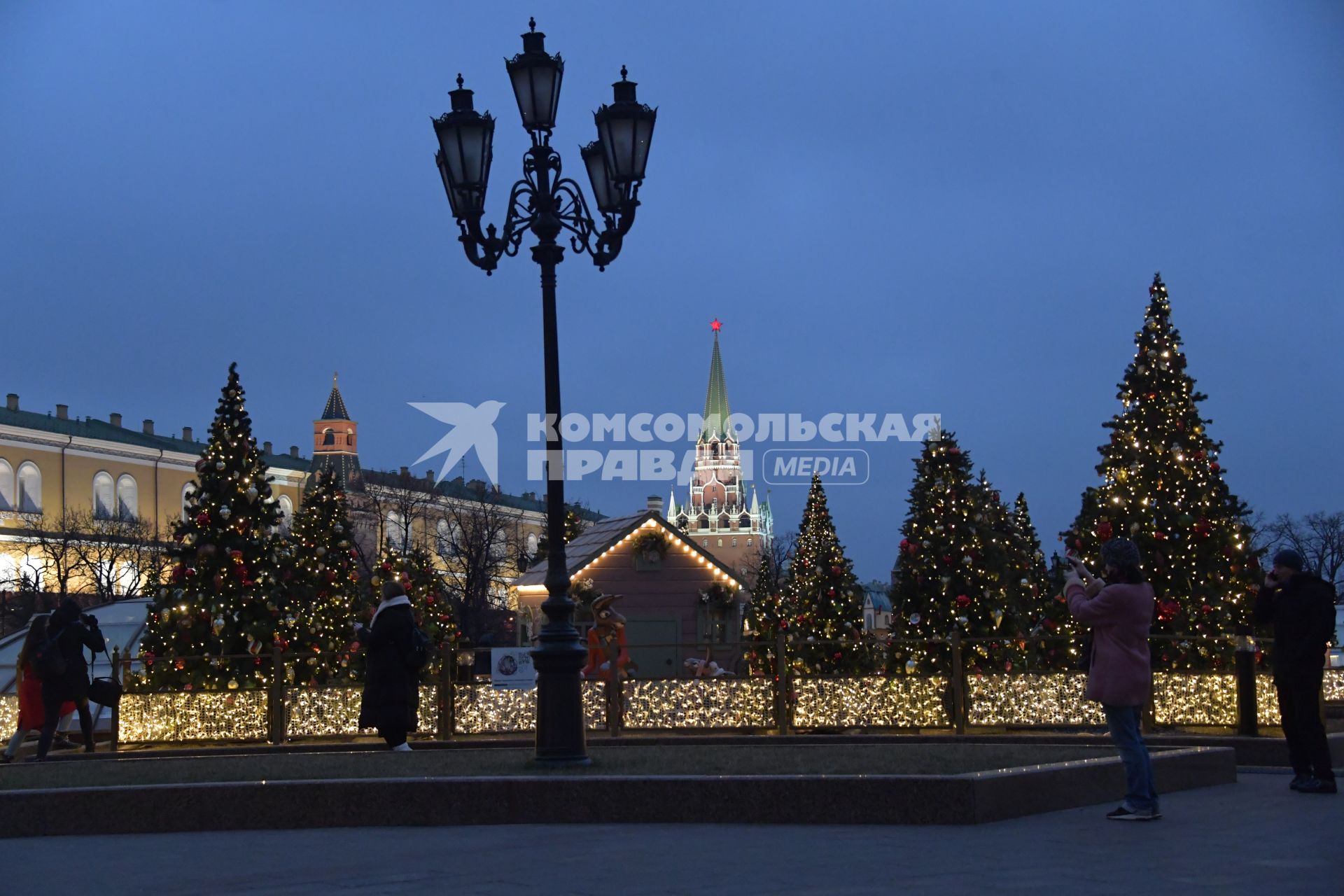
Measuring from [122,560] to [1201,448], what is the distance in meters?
66.7

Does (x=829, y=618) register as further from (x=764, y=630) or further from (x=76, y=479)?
(x=76, y=479)

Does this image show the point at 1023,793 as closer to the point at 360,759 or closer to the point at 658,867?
the point at 658,867

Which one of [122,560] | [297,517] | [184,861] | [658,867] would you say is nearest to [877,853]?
[658,867]

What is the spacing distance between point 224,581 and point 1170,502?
47.5 feet

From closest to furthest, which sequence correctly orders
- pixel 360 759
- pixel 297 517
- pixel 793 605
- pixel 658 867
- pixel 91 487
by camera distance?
pixel 658 867 < pixel 360 759 < pixel 793 605 < pixel 297 517 < pixel 91 487

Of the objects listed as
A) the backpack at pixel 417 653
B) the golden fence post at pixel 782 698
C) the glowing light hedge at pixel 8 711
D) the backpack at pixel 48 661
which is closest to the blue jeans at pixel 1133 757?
the backpack at pixel 417 653

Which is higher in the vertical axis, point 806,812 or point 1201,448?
point 1201,448

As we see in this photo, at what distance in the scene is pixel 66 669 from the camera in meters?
15.8

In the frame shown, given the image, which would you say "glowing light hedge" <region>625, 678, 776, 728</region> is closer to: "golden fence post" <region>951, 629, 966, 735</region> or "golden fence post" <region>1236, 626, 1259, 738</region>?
"golden fence post" <region>951, 629, 966, 735</region>

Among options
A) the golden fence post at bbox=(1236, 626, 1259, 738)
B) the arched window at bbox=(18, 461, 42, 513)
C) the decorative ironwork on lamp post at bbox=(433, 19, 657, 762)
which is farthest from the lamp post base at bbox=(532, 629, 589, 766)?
the arched window at bbox=(18, 461, 42, 513)

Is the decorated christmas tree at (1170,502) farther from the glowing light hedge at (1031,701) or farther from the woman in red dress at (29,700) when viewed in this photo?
the woman in red dress at (29,700)

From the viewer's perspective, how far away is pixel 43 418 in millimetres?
102188

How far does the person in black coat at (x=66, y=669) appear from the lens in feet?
51.7

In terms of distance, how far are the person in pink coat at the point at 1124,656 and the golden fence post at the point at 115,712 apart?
502 inches
